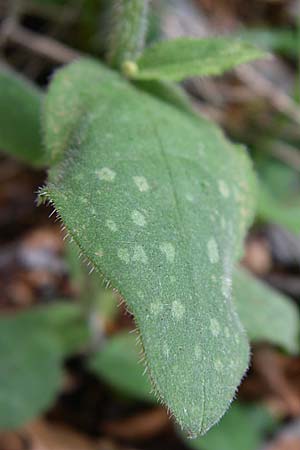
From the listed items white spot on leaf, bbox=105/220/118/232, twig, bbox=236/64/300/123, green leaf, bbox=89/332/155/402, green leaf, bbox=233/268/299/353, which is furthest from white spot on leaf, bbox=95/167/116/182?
twig, bbox=236/64/300/123

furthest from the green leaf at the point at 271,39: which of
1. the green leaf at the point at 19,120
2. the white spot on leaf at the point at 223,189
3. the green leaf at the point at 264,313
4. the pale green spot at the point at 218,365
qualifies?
the pale green spot at the point at 218,365

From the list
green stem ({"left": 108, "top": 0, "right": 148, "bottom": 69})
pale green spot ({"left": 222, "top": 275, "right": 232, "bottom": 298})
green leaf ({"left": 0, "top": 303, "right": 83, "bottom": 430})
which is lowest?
green leaf ({"left": 0, "top": 303, "right": 83, "bottom": 430})

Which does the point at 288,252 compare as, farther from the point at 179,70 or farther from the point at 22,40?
the point at 179,70

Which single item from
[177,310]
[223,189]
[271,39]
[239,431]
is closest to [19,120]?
[223,189]

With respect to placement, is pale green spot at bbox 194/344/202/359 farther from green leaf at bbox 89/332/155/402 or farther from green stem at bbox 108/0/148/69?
green leaf at bbox 89/332/155/402

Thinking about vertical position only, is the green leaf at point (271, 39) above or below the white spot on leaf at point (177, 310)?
below

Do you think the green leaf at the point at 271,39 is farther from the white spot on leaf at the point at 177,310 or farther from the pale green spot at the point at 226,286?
the white spot on leaf at the point at 177,310

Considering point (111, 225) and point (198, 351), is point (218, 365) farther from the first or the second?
point (111, 225)
